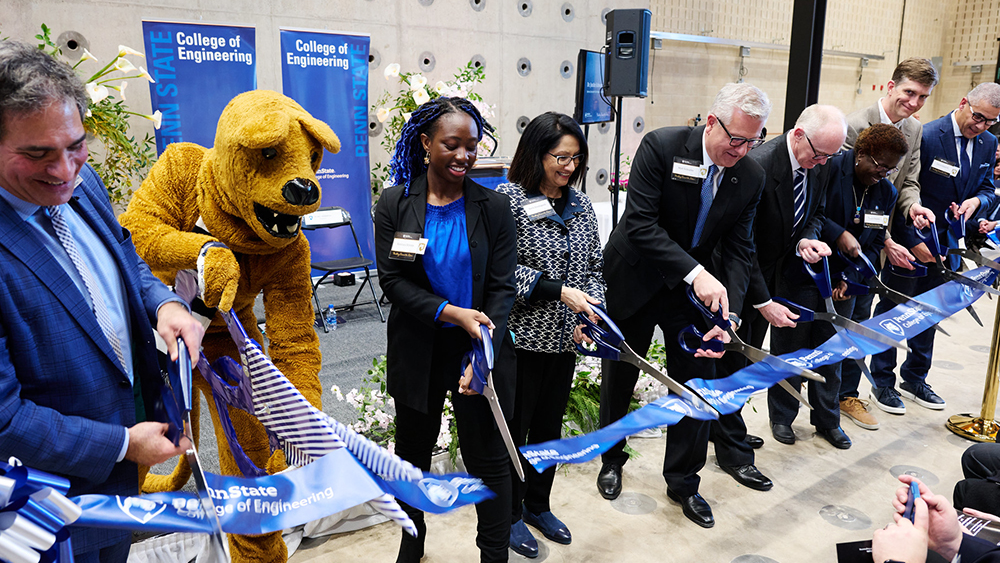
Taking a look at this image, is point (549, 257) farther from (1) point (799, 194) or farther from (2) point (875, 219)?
(2) point (875, 219)

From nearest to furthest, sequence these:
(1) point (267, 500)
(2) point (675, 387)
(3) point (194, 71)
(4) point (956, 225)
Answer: (1) point (267, 500), (2) point (675, 387), (4) point (956, 225), (3) point (194, 71)

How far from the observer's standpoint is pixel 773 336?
3.63 metres

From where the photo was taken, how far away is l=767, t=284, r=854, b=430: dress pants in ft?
11.2

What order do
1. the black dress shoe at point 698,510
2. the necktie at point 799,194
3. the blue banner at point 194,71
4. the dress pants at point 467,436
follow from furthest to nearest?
the blue banner at point 194,71 < the necktie at point 799,194 < the black dress shoe at point 698,510 < the dress pants at point 467,436

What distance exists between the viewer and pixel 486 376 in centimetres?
194

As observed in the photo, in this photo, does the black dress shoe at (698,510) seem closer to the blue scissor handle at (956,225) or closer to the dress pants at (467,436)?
the dress pants at (467,436)

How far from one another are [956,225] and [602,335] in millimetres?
2824

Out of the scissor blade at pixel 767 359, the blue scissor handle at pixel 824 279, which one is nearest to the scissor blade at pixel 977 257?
the blue scissor handle at pixel 824 279

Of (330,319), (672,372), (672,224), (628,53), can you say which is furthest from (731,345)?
(330,319)

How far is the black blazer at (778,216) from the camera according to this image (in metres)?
2.99

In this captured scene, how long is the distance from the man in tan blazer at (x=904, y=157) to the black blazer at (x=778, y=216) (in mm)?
437

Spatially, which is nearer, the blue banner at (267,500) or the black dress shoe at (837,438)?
the blue banner at (267,500)

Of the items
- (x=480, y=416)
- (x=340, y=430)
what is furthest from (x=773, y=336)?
(x=340, y=430)

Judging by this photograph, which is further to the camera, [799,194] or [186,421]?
[799,194]
